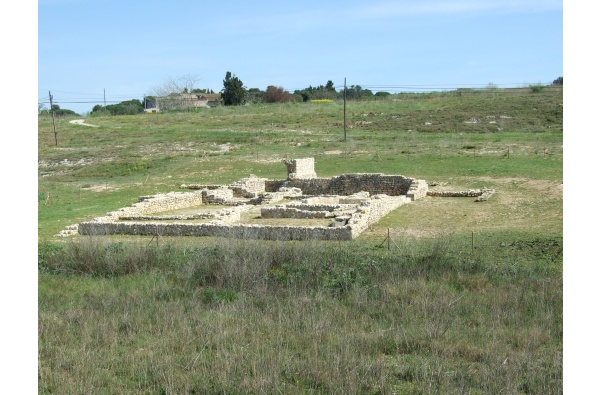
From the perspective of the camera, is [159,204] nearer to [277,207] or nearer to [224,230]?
[277,207]

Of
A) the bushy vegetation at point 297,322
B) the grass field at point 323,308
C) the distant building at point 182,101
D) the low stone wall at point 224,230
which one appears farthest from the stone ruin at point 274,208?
the distant building at point 182,101

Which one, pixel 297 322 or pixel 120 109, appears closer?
pixel 297 322

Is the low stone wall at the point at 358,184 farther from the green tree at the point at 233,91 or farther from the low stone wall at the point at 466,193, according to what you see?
the green tree at the point at 233,91

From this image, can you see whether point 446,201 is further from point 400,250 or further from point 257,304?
point 257,304

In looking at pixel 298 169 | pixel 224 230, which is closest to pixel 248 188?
pixel 298 169

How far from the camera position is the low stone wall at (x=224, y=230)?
16797mm

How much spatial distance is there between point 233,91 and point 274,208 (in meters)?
66.4

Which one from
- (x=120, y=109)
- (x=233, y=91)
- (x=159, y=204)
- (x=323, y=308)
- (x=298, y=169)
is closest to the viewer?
(x=323, y=308)

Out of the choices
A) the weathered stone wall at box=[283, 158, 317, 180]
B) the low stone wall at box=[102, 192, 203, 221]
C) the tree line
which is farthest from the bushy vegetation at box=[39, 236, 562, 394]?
the tree line

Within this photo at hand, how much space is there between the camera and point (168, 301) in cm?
948

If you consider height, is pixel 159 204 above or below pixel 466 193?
below

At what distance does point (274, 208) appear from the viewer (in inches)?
811

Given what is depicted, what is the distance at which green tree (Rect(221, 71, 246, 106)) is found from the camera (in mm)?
84812

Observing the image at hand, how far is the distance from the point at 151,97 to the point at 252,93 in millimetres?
20205
